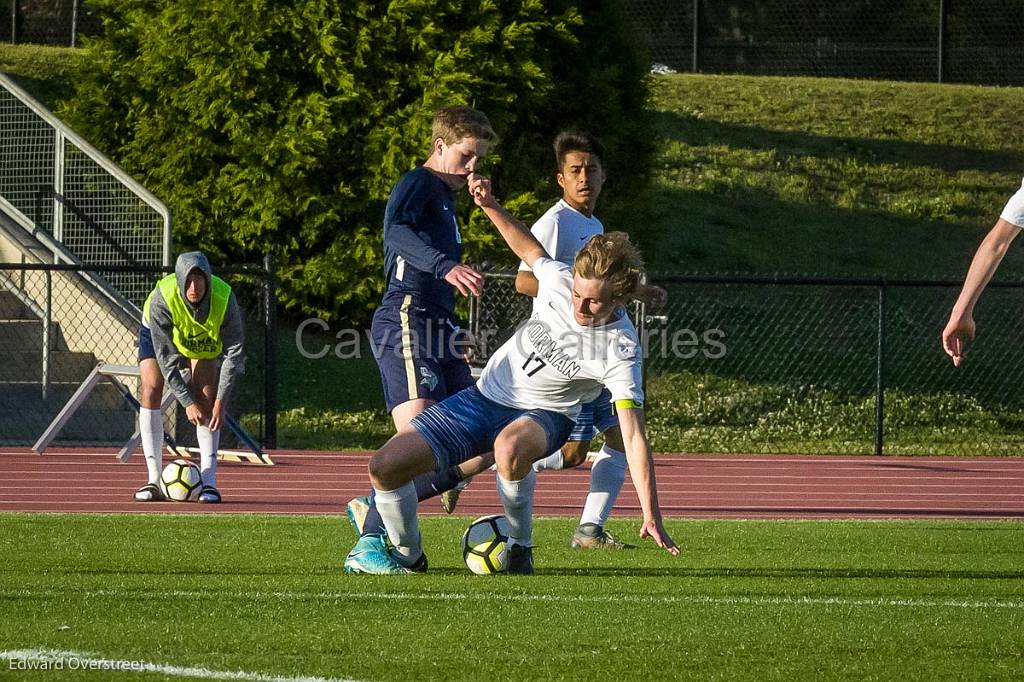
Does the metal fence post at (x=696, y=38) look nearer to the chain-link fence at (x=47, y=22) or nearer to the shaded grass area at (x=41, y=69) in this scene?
the chain-link fence at (x=47, y=22)

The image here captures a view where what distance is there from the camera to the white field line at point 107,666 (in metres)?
4.48

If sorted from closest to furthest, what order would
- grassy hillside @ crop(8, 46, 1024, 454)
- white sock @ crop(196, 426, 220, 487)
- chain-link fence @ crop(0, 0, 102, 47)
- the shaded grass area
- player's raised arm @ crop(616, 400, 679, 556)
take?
player's raised arm @ crop(616, 400, 679, 556)
white sock @ crop(196, 426, 220, 487)
grassy hillside @ crop(8, 46, 1024, 454)
the shaded grass area
chain-link fence @ crop(0, 0, 102, 47)

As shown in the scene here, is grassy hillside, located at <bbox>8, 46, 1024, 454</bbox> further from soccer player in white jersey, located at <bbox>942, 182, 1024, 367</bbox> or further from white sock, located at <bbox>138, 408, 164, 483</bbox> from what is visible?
soccer player in white jersey, located at <bbox>942, 182, 1024, 367</bbox>

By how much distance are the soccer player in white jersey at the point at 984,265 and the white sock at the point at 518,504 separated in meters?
2.19

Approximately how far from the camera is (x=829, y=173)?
27.5 meters

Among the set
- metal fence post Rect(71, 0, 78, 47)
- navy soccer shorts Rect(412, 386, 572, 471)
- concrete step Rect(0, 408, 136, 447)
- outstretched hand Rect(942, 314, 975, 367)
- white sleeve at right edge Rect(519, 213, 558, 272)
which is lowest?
concrete step Rect(0, 408, 136, 447)

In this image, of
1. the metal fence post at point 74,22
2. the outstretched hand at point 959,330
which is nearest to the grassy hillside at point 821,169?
the metal fence post at point 74,22

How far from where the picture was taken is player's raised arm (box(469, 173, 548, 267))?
6.68 meters

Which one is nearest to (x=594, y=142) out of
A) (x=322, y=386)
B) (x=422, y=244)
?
(x=422, y=244)

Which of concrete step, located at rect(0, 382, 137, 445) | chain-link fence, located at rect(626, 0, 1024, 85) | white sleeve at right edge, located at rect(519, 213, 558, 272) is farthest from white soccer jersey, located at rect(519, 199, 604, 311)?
chain-link fence, located at rect(626, 0, 1024, 85)

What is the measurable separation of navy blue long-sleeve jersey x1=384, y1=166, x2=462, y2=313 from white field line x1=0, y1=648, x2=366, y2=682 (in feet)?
9.22

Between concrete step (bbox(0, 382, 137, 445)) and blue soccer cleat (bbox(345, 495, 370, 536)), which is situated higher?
blue soccer cleat (bbox(345, 495, 370, 536))

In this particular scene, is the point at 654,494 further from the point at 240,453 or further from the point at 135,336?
the point at 135,336

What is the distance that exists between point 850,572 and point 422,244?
252cm
